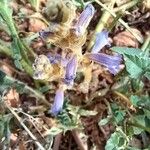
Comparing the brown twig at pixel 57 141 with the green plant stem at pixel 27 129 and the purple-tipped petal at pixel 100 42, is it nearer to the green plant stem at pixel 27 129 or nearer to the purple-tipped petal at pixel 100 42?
the green plant stem at pixel 27 129

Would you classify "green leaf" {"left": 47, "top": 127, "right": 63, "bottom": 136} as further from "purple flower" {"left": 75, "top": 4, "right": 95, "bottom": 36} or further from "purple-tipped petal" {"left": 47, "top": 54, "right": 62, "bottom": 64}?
"purple flower" {"left": 75, "top": 4, "right": 95, "bottom": 36}

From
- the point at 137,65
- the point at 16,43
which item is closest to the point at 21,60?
the point at 16,43

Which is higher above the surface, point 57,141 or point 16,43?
point 16,43

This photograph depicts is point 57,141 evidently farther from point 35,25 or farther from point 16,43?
point 35,25

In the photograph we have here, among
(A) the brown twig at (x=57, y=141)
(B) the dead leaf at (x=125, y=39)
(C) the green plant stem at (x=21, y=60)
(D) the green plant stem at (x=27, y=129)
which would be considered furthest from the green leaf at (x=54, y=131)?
(B) the dead leaf at (x=125, y=39)

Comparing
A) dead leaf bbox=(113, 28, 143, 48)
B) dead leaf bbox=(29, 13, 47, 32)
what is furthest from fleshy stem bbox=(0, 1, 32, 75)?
dead leaf bbox=(113, 28, 143, 48)

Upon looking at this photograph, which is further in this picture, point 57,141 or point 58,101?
point 57,141

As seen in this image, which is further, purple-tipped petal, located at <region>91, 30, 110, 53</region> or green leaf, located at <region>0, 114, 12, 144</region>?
green leaf, located at <region>0, 114, 12, 144</region>

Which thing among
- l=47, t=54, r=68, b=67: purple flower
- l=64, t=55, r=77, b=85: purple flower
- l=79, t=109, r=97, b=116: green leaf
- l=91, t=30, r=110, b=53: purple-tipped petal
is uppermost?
l=91, t=30, r=110, b=53: purple-tipped petal
